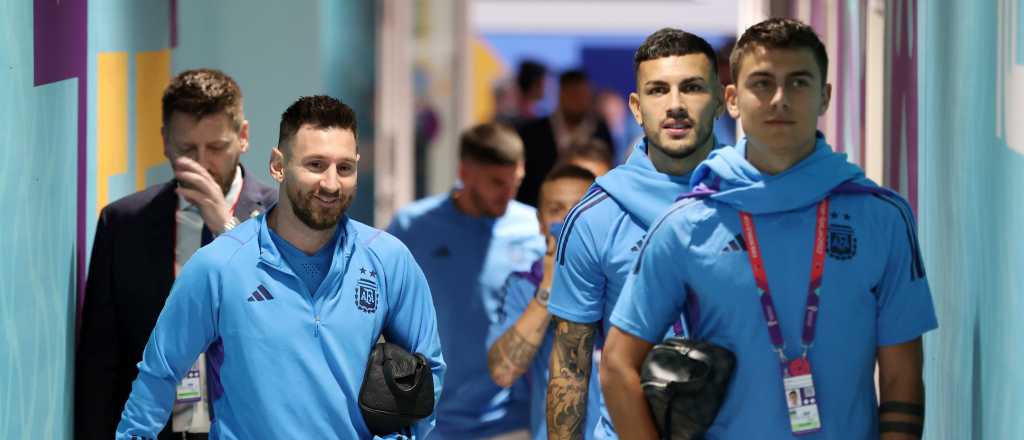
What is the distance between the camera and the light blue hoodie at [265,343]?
13.4 ft

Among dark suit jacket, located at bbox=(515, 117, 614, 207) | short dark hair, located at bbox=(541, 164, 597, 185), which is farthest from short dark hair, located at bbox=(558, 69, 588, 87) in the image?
short dark hair, located at bbox=(541, 164, 597, 185)

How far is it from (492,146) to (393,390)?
3.10 m

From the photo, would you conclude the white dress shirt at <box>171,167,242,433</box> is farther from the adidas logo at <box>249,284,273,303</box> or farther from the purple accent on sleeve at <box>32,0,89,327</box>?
the adidas logo at <box>249,284,273,303</box>

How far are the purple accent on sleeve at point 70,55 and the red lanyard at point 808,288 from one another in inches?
81.3

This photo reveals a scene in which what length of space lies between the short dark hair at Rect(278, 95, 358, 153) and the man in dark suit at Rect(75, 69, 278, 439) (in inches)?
26.3

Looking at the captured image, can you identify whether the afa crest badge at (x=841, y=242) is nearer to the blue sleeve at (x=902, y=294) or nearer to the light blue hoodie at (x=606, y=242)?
the blue sleeve at (x=902, y=294)

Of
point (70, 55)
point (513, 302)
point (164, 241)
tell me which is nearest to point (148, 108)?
point (70, 55)

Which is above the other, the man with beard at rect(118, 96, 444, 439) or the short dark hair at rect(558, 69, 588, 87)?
the short dark hair at rect(558, 69, 588, 87)

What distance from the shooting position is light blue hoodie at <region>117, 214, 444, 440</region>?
409cm

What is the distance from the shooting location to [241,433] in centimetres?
411

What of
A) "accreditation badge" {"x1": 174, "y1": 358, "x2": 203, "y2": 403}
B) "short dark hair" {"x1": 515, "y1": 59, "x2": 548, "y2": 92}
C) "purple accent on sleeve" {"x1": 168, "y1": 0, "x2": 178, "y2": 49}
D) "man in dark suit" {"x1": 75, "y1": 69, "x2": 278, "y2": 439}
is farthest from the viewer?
"short dark hair" {"x1": 515, "y1": 59, "x2": 548, "y2": 92}

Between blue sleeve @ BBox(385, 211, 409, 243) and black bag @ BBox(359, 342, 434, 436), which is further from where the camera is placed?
blue sleeve @ BBox(385, 211, 409, 243)

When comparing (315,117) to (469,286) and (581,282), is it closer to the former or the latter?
(581,282)

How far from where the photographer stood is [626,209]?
182 inches
